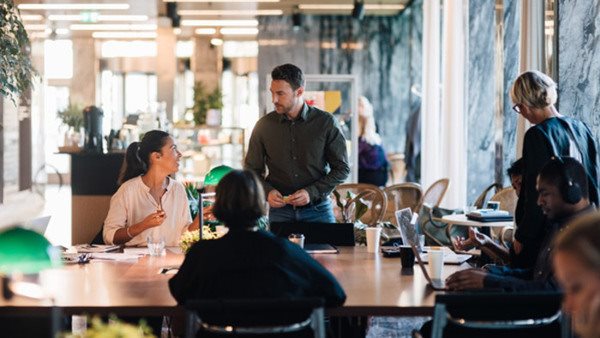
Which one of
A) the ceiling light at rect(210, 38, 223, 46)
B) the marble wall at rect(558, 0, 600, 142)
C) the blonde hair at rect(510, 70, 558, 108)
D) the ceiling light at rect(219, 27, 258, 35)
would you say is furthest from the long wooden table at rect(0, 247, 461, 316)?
the ceiling light at rect(210, 38, 223, 46)

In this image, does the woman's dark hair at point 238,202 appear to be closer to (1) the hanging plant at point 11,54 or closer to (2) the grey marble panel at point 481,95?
(1) the hanging plant at point 11,54

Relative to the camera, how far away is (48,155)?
28375mm

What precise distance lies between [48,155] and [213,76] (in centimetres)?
610

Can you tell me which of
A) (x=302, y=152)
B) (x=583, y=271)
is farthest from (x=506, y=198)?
(x=583, y=271)

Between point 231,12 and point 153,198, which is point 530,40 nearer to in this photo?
point 153,198

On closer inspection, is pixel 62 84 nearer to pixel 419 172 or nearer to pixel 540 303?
pixel 419 172

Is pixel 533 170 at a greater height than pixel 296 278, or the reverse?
pixel 533 170

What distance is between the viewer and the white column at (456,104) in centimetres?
1194

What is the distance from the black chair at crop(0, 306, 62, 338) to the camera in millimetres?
3760

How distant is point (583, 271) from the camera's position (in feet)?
6.48

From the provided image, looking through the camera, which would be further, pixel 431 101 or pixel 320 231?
pixel 431 101

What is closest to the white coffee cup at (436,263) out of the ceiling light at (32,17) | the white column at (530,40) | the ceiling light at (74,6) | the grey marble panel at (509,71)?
the white column at (530,40)

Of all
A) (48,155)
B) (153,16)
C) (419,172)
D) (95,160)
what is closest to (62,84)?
(48,155)

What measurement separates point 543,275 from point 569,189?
362mm
